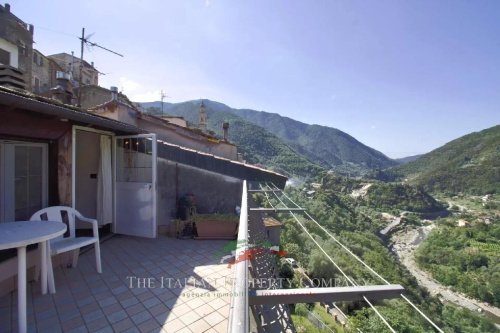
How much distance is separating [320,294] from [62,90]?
7.11 m

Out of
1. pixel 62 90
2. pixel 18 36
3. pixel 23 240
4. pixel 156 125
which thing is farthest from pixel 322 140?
pixel 23 240

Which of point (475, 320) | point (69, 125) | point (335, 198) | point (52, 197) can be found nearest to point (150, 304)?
point (52, 197)

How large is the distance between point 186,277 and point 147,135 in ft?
9.98

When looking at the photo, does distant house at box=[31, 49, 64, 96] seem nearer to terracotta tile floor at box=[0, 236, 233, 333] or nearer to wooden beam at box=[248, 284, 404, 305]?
terracotta tile floor at box=[0, 236, 233, 333]

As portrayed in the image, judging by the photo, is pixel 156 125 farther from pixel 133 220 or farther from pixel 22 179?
pixel 22 179

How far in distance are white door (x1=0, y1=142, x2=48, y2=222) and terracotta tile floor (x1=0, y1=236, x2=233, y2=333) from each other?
3.32ft

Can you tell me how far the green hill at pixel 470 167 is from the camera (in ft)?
296

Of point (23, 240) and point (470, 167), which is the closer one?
point (23, 240)


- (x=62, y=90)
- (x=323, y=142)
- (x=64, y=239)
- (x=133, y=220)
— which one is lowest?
(x=133, y=220)

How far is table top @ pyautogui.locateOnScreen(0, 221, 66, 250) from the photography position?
88.7 inches

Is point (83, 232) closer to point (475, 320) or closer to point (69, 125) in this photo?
point (69, 125)

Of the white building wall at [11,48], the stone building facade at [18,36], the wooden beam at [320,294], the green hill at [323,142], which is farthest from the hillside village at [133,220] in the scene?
the green hill at [323,142]

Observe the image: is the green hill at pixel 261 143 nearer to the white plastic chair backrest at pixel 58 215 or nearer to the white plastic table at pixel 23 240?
the white plastic chair backrest at pixel 58 215

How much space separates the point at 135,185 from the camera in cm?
532
